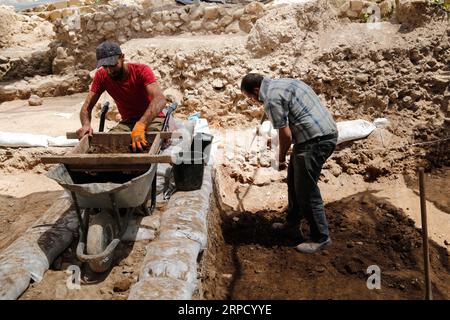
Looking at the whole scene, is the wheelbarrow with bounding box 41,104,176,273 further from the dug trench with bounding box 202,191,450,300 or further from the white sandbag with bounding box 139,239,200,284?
the dug trench with bounding box 202,191,450,300

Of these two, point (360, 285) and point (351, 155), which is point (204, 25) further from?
point (360, 285)

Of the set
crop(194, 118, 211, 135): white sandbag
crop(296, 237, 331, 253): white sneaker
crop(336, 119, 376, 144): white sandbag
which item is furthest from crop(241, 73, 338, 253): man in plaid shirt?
crop(194, 118, 211, 135): white sandbag

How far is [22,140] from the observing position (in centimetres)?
613

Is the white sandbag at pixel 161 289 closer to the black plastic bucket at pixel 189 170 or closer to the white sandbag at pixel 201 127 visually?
the black plastic bucket at pixel 189 170

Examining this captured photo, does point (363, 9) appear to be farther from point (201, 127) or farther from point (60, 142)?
point (60, 142)

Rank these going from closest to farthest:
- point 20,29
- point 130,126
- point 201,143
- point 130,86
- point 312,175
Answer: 1. point 312,175
2. point 130,86
3. point 201,143
4. point 130,126
5. point 20,29

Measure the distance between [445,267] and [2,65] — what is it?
10383mm

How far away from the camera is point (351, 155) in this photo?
5730mm

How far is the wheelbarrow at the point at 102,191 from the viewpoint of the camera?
9.87 feet

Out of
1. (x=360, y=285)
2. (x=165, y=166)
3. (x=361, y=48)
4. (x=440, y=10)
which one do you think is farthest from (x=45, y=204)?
(x=440, y=10)

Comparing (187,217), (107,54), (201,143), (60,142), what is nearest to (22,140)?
(60,142)

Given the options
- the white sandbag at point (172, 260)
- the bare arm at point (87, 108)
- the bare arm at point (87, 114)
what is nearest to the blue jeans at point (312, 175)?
the white sandbag at point (172, 260)

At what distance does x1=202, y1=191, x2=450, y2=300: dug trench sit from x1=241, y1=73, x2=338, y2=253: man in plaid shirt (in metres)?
0.43

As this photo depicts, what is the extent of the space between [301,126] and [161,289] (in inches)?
70.4
